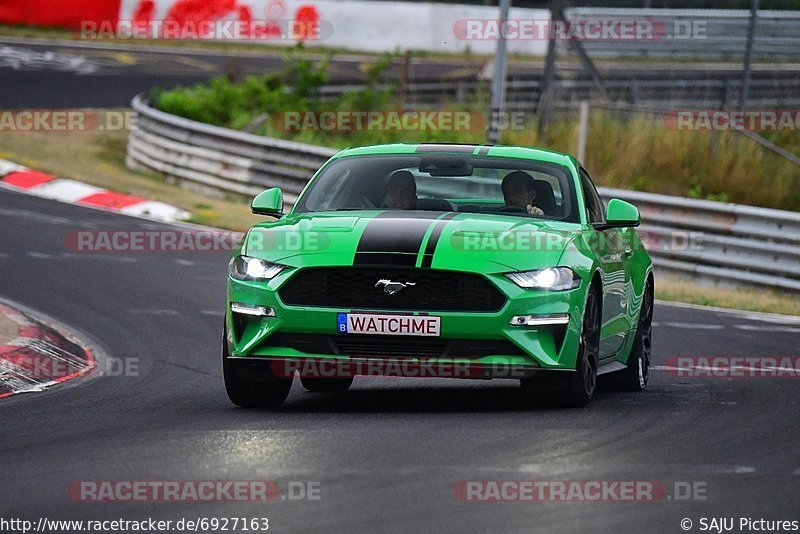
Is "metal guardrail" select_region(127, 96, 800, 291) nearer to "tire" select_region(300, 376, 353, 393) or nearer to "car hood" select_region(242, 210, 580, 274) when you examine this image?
"tire" select_region(300, 376, 353, 393)

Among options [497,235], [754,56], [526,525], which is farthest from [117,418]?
[754,56]

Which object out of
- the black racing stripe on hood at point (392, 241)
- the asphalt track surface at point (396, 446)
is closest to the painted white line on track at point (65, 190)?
the asphalt track surface at point (396, 446)

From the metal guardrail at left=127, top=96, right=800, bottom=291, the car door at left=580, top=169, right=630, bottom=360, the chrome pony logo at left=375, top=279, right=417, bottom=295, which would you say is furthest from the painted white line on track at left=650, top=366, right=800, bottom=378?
the metal guardrail at left=127, top=96, right=800, bottom=291

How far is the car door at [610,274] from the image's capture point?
9281 mm

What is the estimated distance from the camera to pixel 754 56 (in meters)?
23.7

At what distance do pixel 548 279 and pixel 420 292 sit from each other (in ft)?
2.17

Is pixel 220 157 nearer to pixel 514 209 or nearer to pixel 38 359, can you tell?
pixel 38 359

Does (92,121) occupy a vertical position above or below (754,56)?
below

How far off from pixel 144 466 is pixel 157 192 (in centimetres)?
1565

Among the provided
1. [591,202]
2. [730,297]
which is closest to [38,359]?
[591,202]

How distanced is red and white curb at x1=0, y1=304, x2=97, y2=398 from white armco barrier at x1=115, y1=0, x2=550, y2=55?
26.5 metres

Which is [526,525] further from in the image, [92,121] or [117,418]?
[92,121]

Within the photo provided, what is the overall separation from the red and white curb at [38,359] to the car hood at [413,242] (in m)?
1.99

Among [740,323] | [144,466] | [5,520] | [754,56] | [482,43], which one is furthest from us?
[482,43]
